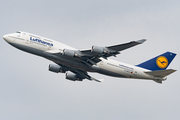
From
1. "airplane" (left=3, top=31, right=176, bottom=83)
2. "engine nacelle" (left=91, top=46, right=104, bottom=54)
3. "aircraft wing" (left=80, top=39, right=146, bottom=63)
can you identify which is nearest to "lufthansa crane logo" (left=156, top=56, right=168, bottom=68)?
"airplane" (left=3, top=31, right=176, bottom=83)

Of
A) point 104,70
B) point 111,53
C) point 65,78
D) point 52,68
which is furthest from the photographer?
point 65,78

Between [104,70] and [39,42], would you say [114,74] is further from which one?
[39,42]

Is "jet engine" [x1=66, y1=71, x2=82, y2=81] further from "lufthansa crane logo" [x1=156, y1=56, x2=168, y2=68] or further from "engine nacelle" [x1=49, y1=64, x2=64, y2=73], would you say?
"lufthansa crane logo" [x1=156, y1=56, x2=168, y2=68]

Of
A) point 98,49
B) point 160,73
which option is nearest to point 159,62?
point 160,73

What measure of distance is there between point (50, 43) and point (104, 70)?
10.7 meters

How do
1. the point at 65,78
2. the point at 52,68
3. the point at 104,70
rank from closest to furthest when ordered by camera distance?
the point at 104,70, the point at 52,68, the point at 65,78

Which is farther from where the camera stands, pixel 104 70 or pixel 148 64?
pixel 148 64

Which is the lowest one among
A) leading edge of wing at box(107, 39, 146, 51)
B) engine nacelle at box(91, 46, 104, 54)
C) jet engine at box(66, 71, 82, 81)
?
jet engine at box(66, 71, 82, 81)

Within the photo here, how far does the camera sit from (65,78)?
5856 cm

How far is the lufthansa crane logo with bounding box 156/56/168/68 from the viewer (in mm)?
56944

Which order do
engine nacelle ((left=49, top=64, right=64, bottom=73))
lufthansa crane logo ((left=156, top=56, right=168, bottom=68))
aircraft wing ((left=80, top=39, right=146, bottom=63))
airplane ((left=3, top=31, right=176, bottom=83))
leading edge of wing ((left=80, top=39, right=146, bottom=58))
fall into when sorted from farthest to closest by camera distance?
lufthansa crane logo ((left=156, top=56, right=168, bottom=68))
engine nacelle ((left=49, top=64, right=64, bottom=73))
airplane ((left=3, top=31, right=176, bottom=83))
aircraft wing ((left=80, top=39, right=146, bottom=63))
leading edge of wing ((left=80, top=39, right=146, bottom=58))

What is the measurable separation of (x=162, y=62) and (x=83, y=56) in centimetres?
1842

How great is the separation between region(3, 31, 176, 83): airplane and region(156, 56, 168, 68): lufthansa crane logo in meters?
2.39

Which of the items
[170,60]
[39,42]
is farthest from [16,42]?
[170,60]
